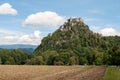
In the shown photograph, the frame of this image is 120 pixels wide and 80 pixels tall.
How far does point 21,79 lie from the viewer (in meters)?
55.7

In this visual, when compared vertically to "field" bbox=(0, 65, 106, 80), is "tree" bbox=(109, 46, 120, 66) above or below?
above

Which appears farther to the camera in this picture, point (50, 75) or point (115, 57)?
point (115, 57)

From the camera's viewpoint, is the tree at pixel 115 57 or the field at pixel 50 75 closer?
the field at pixel 50 75

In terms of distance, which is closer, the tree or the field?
the field

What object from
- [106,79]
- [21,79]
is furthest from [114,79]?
[21,79]

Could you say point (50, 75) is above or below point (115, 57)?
below

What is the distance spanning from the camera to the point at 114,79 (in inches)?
2012

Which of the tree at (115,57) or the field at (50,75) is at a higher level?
the tree at (115,57)

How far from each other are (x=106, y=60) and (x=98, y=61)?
19.3 metres

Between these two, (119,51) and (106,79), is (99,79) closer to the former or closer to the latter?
(106,79)

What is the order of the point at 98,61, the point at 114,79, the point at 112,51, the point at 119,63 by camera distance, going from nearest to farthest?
the point at 114,79 → the point at 119,63 → the point at 112,51 → the point at 98,61

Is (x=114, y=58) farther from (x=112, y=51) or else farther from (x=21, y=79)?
(x=21, y=79)

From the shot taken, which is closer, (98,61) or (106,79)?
(106,79)

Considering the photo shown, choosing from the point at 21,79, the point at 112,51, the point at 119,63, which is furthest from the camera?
the point at 112,51
